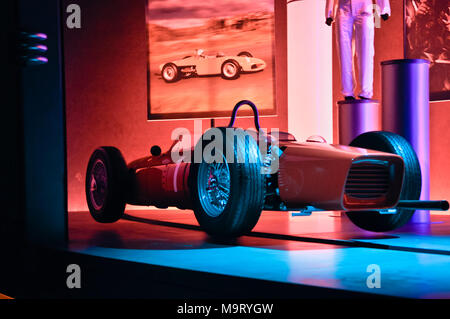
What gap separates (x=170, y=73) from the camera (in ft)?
28.0

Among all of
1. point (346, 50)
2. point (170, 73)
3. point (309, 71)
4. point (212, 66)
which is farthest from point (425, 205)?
point (170, 73)

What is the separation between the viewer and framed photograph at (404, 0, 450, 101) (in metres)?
7.13

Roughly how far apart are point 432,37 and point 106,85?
440 centimetres

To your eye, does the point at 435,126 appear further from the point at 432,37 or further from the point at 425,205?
the point at 425,205

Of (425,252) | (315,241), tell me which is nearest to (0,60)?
(315,241)

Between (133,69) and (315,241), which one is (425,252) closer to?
(315,241)

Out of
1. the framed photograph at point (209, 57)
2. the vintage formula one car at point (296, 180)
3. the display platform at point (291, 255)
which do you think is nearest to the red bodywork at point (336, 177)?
the vintage formula one car at point (296, 180)

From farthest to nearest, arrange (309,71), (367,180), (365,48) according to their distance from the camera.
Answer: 1. (309,71)
2. (365,48)
3. (367,180)

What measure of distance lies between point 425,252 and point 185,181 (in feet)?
6.56

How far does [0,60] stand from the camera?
466 centimetres

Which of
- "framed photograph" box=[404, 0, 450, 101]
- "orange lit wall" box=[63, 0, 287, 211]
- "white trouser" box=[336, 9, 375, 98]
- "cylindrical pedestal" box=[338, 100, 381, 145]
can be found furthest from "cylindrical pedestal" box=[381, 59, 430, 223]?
"orange lit wall" box=[63, 0, 287, 211]

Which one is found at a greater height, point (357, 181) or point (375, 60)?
point (375, 60)

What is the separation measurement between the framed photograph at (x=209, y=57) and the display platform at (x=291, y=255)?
282cm

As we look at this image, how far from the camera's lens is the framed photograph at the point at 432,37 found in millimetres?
7129
